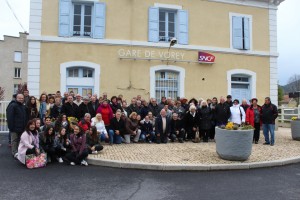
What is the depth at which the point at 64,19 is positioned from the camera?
12.3 m

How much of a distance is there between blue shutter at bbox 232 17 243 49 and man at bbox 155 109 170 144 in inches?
273

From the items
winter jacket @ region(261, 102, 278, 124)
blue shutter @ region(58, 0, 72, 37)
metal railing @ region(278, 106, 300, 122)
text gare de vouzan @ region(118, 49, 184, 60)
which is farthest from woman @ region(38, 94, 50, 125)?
metal railing @ region(278, 106, 300, 122)

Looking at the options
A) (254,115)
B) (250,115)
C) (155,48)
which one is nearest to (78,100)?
(155,48)

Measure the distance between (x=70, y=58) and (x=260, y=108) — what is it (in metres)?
8.26

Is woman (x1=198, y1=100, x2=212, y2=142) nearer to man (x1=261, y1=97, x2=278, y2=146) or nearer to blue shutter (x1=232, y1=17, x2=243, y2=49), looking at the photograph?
man (x1=261, y1=97, x2=278, y2=146)

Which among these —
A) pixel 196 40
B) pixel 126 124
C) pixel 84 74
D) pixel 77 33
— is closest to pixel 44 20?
pixel 77 33

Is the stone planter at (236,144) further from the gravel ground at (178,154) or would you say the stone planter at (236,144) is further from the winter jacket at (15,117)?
the winter jacket at (15,117)

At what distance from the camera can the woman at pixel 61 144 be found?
284 inches

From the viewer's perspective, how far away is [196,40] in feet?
45.9

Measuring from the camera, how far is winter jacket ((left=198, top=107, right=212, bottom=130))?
1043 cm

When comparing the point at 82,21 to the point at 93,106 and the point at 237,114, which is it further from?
the point at 237,114

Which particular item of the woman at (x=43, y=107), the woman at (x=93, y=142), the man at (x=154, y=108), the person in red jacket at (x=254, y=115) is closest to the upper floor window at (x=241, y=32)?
the person in red jacket at (x=254, y=115)

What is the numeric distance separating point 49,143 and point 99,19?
23.8 feet

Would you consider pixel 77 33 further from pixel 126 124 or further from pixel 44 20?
pixel 126 124
